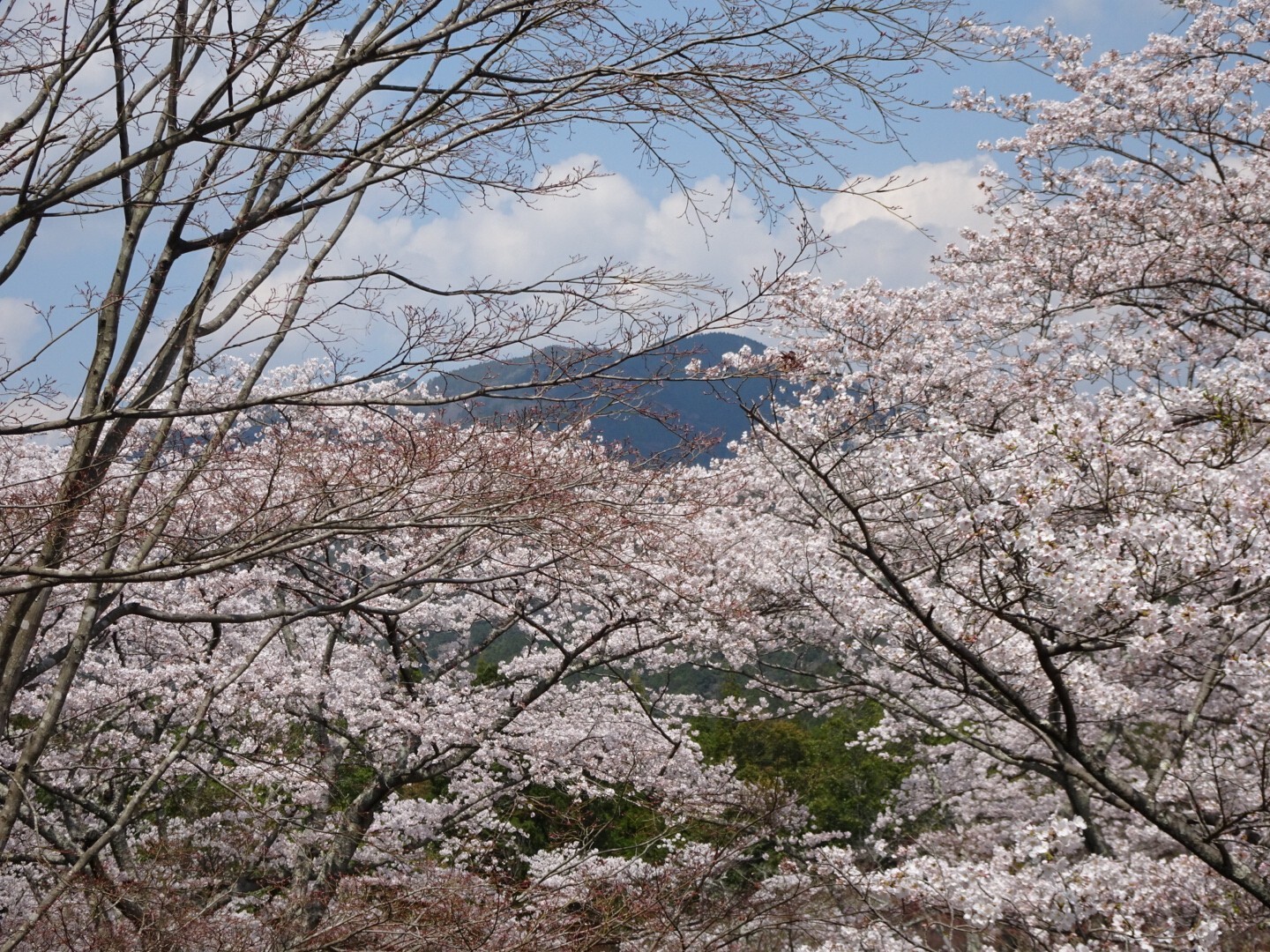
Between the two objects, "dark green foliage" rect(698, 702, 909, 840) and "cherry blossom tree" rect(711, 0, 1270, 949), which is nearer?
"cherry blossom tree" rect(711, 0, 1270, 949)

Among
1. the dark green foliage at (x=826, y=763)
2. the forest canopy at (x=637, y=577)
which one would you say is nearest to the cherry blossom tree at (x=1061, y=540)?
the forest canopy at (x=637, y=577)

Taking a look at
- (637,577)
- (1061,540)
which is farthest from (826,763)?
(1061,540)

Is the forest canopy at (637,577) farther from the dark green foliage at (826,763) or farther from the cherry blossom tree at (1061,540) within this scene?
the dark green foliage at (826,763)

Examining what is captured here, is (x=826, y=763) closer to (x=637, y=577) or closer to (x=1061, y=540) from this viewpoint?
(x=637, y=577)

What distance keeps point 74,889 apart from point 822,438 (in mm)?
6444

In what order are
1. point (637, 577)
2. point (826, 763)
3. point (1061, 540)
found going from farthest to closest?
point (826, 763)
point (637, 577)
point (1061, 540)

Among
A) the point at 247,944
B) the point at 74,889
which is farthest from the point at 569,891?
the point at 74,889

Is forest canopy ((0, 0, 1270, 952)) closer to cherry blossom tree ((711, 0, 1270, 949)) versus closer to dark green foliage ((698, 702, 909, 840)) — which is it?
cherry blossom tree ((711, 0, 1270, 949))

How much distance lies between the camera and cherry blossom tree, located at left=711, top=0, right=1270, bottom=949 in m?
4.14

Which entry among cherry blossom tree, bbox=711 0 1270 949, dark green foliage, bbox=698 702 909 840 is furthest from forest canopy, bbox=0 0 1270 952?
dark green foliage, bbox=698 702 909 840

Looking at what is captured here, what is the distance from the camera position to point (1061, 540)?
423 cm

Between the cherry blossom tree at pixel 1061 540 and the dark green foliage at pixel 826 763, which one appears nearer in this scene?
the cherry blossom tree at pixel 1061 540

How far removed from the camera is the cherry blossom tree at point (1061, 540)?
4.14 meters

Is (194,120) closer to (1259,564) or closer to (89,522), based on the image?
(89,522)
